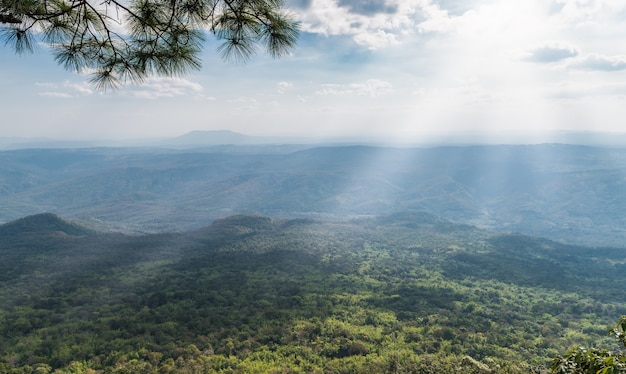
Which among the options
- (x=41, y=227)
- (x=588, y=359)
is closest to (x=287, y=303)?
(x=588, y=359)

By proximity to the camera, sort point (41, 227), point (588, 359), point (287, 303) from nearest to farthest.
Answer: point (588, 359) → point (287, 303) → point (41, 227)

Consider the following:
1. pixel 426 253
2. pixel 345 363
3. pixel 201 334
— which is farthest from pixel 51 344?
pixel 426 253

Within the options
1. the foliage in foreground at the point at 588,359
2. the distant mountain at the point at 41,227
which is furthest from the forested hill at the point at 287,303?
the foliage in foreground at the point at 588,359

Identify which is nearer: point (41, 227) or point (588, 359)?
point (588, 359)

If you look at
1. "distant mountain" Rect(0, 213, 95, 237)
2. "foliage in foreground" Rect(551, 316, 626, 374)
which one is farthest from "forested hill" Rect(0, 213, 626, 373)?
"foliage in foreground" Rect(551, 316, 626, 374)

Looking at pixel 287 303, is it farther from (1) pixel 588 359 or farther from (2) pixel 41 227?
(2) pixel 41 227

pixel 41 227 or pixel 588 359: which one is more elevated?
pixel 588 359
